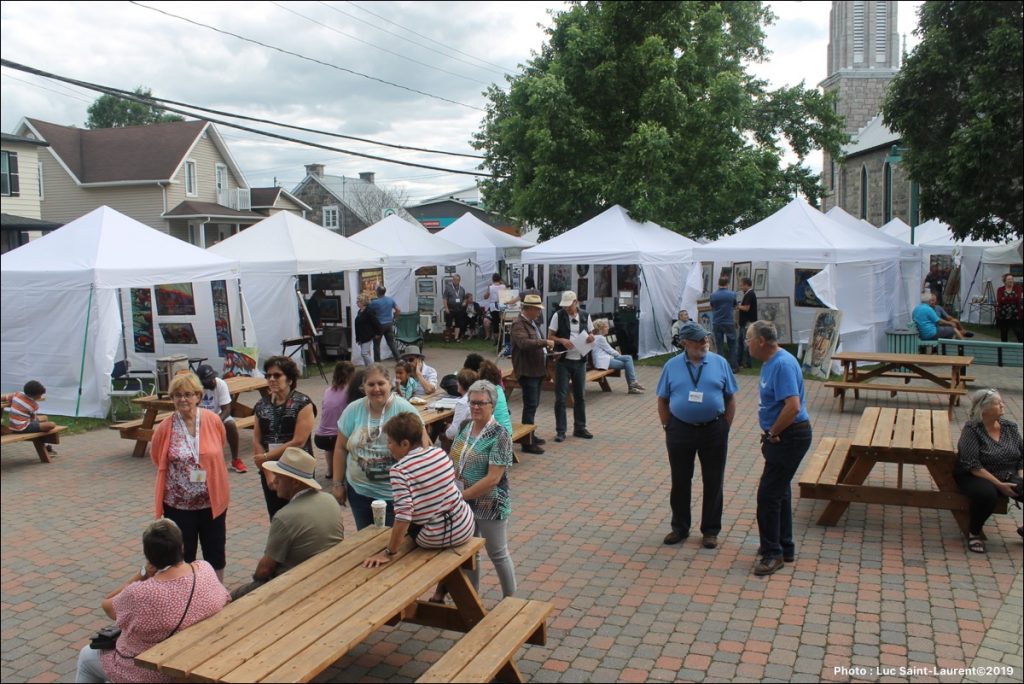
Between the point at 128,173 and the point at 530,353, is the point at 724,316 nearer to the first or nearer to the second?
the point at 530,353

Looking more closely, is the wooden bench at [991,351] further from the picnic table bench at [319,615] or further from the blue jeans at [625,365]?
the picnic table bench at [319,615]

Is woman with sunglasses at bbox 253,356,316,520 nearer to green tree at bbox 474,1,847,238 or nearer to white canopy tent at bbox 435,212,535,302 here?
green tree at bbox 474,1,847,238

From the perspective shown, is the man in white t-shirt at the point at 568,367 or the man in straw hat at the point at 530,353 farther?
the man in white t-shirt at the point at 568,367

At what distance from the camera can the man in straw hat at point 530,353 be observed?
9.84 metres

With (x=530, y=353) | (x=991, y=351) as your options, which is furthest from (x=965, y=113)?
(x=530, y=353)

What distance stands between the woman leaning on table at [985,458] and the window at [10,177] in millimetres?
6605

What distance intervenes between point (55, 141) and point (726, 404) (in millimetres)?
5289

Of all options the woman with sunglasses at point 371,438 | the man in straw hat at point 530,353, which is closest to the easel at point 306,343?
the man in straw hat at point 530,353

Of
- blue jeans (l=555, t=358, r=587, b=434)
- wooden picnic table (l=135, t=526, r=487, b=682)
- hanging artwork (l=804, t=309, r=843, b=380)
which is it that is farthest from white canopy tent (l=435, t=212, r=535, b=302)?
wooden picnic table (l=135, t=526, r=487, b=682)

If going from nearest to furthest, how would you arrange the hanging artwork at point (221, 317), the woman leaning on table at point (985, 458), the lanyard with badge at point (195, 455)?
the lanyard with badge at point (195, 455) → the woman leaning on table at point (985, 458) → the hanging artwork at point (221, 317)

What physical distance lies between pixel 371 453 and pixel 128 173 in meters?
2.78

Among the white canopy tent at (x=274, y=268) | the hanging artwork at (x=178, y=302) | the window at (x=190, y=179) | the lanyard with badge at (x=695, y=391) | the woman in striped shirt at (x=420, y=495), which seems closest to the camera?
the window at (x=190, y=179)

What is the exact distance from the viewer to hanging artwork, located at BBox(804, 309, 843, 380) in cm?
1577

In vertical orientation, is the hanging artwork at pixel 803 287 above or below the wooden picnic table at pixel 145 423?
above
